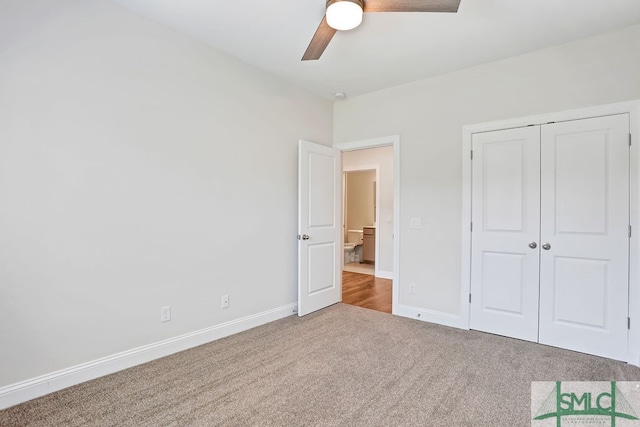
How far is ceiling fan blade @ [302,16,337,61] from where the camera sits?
6.82 feet

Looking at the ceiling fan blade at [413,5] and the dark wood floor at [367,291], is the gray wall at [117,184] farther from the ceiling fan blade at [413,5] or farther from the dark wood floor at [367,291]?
the ceiling fan blade at [413,5]

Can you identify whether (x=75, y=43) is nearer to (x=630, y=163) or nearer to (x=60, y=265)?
(x=60, y=265)

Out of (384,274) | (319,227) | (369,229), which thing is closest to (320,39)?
(319,227)

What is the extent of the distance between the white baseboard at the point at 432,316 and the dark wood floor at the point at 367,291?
26 centimetres

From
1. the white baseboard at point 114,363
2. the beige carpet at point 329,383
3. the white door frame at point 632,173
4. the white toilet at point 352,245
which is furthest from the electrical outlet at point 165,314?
the white toilet at point 352,245

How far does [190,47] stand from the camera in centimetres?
274

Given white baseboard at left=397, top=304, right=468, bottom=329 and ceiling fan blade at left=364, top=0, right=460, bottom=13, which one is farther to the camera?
white baseboard at left=397, top=304, right=468, bottom=329

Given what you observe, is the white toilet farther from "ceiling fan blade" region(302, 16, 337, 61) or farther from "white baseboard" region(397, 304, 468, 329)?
"ceiling fan blade" region(302, 16, 337, 61)

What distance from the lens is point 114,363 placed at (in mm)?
2312

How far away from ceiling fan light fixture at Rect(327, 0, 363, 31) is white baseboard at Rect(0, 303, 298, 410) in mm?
2694

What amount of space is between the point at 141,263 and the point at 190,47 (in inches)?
74.2

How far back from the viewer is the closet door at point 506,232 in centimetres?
291

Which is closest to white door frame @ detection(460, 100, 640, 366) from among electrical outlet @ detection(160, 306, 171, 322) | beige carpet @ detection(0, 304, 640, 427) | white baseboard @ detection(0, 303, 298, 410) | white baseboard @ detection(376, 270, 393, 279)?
beige carpet @ detection(0, 304, 640, 427)

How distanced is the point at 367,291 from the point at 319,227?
1580 millimetres
